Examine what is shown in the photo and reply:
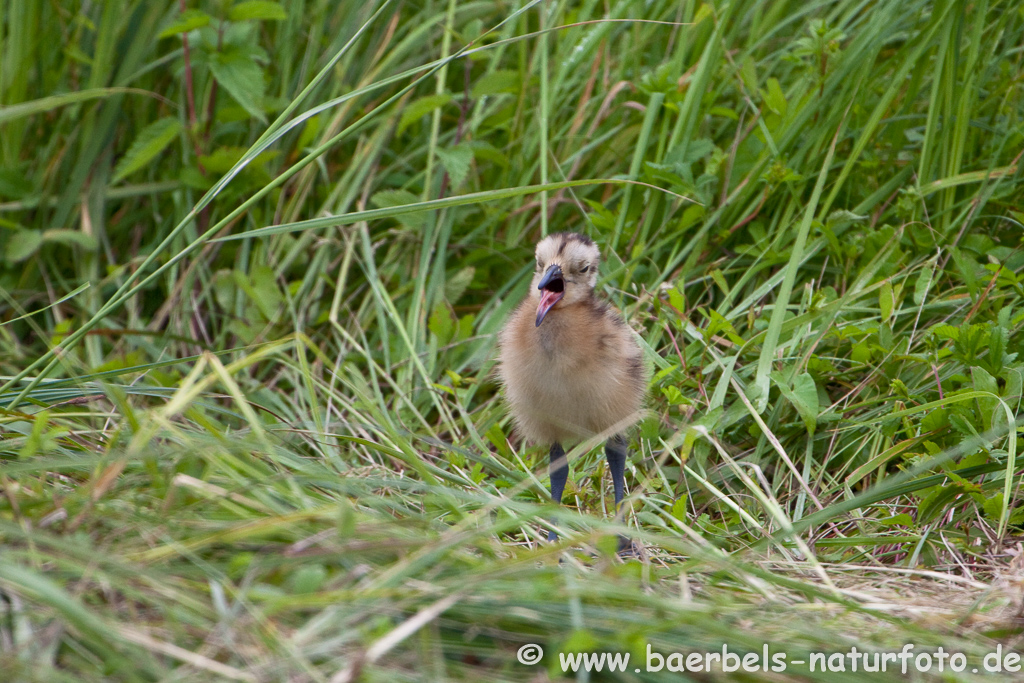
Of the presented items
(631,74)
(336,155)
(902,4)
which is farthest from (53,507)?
(902,4)

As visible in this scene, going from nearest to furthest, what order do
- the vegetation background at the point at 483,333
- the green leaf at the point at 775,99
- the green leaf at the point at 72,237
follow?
the vegetation background at the point at 483,333 < the green leaf at the point at 775,99 < the green leaf at the point at 72,237

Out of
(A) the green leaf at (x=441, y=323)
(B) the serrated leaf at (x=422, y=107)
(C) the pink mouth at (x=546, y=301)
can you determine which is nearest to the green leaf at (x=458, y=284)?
(A) the green leaf at (x=441, y=323)

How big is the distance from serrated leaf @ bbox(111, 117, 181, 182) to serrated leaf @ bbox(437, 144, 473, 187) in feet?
3.40

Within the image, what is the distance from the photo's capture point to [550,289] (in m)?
2.70

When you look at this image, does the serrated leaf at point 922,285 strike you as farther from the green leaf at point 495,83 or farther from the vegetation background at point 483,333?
the green leaf at point 495,83

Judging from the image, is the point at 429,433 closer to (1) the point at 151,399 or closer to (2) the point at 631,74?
(1) the point at 151,399

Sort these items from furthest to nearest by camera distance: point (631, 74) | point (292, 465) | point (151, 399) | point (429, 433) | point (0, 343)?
point (631, 74), point (0, 343), point (429, 433), point (151, 399), point (292, 465)

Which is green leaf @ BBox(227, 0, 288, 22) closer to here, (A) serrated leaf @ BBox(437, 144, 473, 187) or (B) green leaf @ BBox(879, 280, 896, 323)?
(A) serrated leaf @ BBox(437, 144, 473, 187)

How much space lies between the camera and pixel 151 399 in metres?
2.91

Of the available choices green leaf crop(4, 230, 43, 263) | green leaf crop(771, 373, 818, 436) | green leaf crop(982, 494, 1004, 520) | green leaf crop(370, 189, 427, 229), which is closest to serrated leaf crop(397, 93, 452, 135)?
green leaf crop(370, 189, 427, 229)

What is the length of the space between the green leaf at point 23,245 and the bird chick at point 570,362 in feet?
6.61

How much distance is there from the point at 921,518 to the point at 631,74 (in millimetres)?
2173

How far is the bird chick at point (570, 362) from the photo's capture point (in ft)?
8.61

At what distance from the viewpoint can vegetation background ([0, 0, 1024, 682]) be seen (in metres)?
1.64
